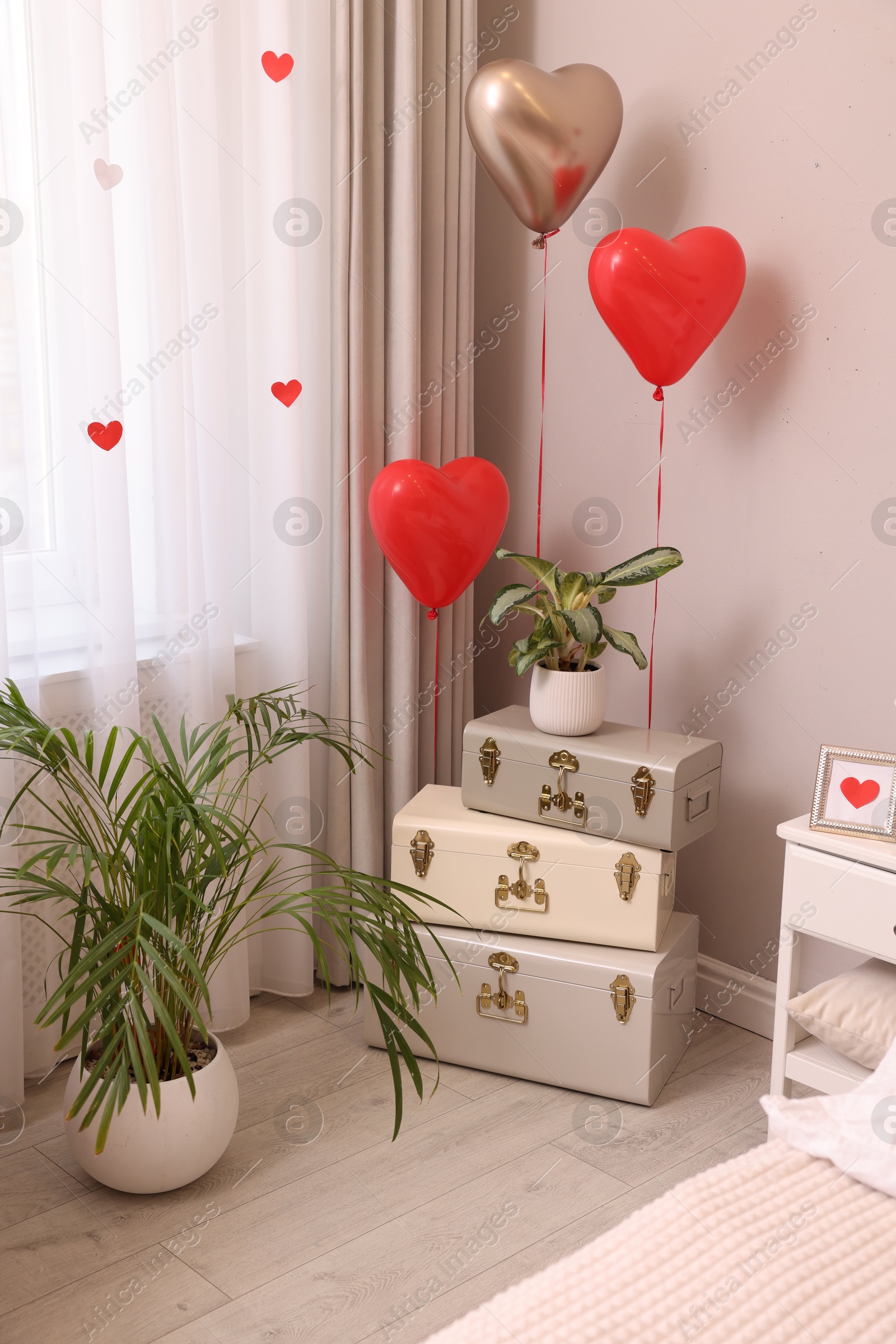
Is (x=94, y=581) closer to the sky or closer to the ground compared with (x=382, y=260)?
closer to the ground

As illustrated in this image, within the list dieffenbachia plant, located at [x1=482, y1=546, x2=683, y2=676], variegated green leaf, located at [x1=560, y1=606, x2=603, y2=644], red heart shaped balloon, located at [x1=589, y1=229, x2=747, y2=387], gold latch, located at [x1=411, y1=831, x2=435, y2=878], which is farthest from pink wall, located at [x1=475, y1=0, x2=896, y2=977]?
gold latch, located at [x1=411, y1=831, x2=435, y2=878]

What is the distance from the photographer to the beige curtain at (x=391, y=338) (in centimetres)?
228

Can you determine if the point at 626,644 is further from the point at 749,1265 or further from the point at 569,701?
the point at 749,1265

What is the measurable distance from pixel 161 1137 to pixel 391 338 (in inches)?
63.8

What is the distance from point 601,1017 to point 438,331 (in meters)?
1.50

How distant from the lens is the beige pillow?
1.68m

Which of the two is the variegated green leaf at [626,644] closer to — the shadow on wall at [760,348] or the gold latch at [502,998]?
the shadow on wall at [760,348]

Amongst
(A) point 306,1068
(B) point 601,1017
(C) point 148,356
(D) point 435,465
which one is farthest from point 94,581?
(B) point 601,1017

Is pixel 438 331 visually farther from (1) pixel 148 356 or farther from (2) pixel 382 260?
(1) pixel 148 356

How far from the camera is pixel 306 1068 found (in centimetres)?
218

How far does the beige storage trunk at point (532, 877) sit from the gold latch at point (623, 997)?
83 mm

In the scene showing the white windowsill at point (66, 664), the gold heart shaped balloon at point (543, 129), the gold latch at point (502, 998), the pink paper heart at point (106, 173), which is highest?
the gold heart shaped balloon at point (543, 129)

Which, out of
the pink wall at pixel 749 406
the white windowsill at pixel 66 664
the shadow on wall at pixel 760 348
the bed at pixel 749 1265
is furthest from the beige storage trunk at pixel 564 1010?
the shadow on wall at pixel 760 348

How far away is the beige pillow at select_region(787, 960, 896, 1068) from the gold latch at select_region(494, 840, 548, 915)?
0.49 meters
